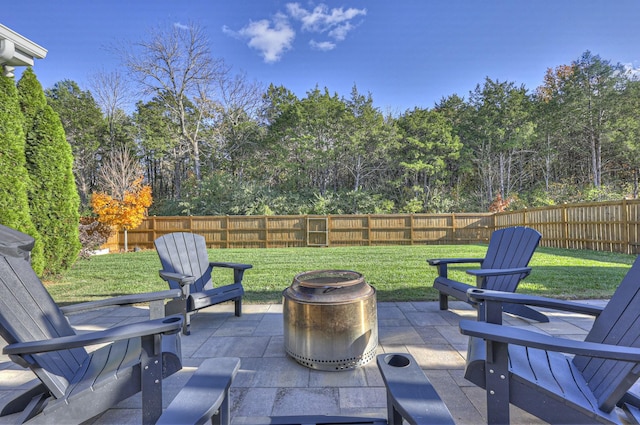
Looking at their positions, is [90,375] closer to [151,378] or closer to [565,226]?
[151,378]

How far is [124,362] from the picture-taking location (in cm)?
176

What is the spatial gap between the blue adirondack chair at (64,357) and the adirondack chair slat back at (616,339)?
2.05 metres

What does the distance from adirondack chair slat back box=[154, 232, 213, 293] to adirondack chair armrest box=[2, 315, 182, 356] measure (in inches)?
78.4

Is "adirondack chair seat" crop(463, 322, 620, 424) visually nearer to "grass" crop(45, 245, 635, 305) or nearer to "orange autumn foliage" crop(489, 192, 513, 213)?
"grass" crop(45, 245, 635, 305)

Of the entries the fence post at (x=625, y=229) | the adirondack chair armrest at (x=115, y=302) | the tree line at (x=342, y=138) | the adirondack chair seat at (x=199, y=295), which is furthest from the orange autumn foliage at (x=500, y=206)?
the adirondack chair armrest at (x=115, y=302)

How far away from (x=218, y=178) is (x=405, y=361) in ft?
54.3

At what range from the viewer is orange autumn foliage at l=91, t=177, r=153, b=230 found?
1148 cm

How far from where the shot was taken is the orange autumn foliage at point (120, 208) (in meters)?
11.5

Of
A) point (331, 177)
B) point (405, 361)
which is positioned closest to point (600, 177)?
point (331, 177)

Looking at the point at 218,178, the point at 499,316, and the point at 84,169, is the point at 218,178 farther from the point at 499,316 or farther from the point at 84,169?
the point at 499,316

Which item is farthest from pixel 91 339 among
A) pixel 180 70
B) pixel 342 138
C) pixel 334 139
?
pixel 180 70

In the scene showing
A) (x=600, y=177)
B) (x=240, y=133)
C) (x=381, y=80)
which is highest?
(x=381, y=80)

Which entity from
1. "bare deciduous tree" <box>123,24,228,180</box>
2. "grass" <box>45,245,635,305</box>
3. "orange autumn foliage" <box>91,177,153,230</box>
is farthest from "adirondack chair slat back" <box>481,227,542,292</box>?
"bare deciduous tree" <box>123,24,228,180</box>

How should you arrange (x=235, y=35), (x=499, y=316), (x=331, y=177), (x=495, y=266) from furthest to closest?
(x=331, y=177)
(x=235, y=35)
(x=495, y=266)
(x=499, y=316)
